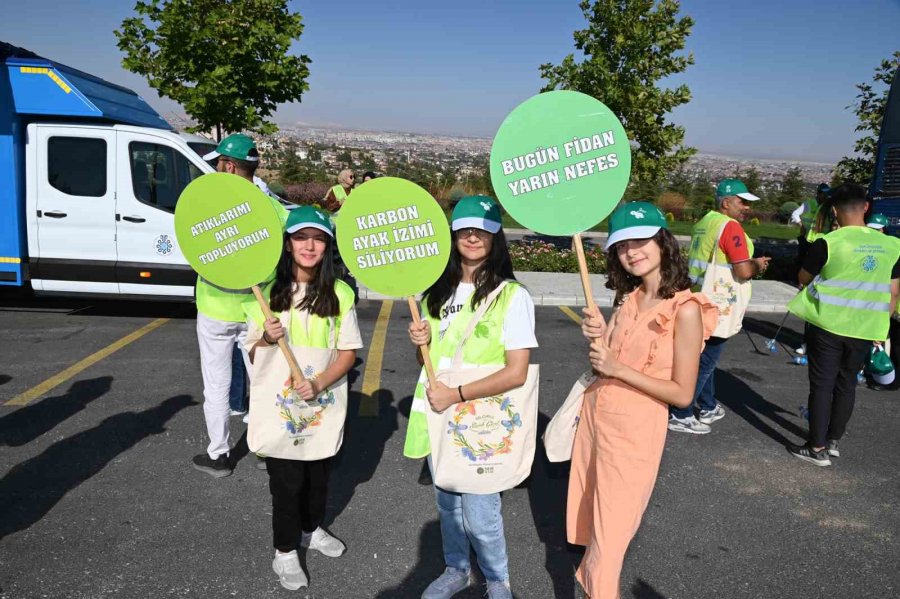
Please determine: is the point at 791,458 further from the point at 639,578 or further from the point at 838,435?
the point at 639,578

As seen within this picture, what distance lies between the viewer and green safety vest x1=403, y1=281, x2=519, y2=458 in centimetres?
229

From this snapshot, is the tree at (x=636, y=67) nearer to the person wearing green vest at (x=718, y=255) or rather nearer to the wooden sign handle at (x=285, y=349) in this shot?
the person wearing green vest at (x=718, y=255)

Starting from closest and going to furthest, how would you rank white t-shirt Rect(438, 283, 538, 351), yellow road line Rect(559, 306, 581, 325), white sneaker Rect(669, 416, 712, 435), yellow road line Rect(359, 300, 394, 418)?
white t-shirt Rect(438, 283, 538, 351), white sneaker Rect(669, 416, 712, 435), yellow road line Rect(359, 300, 394, 418), yellow road line Rect(559, 306, 581, 325)

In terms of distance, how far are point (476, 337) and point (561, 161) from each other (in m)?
0.71

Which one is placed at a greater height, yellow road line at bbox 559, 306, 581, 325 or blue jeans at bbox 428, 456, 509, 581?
blue jeans at bbox 428, 456, 509, 581

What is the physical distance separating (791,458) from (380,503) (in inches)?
116

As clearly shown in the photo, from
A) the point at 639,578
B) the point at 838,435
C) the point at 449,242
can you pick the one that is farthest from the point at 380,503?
the point at 838,435

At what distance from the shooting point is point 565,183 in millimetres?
2203

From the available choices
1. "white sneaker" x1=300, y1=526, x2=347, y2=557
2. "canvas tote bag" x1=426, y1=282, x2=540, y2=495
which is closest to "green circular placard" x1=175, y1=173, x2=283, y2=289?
"canvas tote bag" x1=426, y1=282, x2=540, y2=495

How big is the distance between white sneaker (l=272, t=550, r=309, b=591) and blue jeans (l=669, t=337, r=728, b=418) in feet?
9.93

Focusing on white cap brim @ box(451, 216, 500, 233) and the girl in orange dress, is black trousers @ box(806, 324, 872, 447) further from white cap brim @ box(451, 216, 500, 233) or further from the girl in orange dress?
white cap brim @ box(451, 216, 500, 233)

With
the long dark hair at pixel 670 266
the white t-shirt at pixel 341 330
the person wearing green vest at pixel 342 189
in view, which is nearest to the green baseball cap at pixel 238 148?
the white t-shirt at pixel 341 330

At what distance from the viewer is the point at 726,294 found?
452 centimetres

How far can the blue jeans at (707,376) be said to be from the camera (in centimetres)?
453
